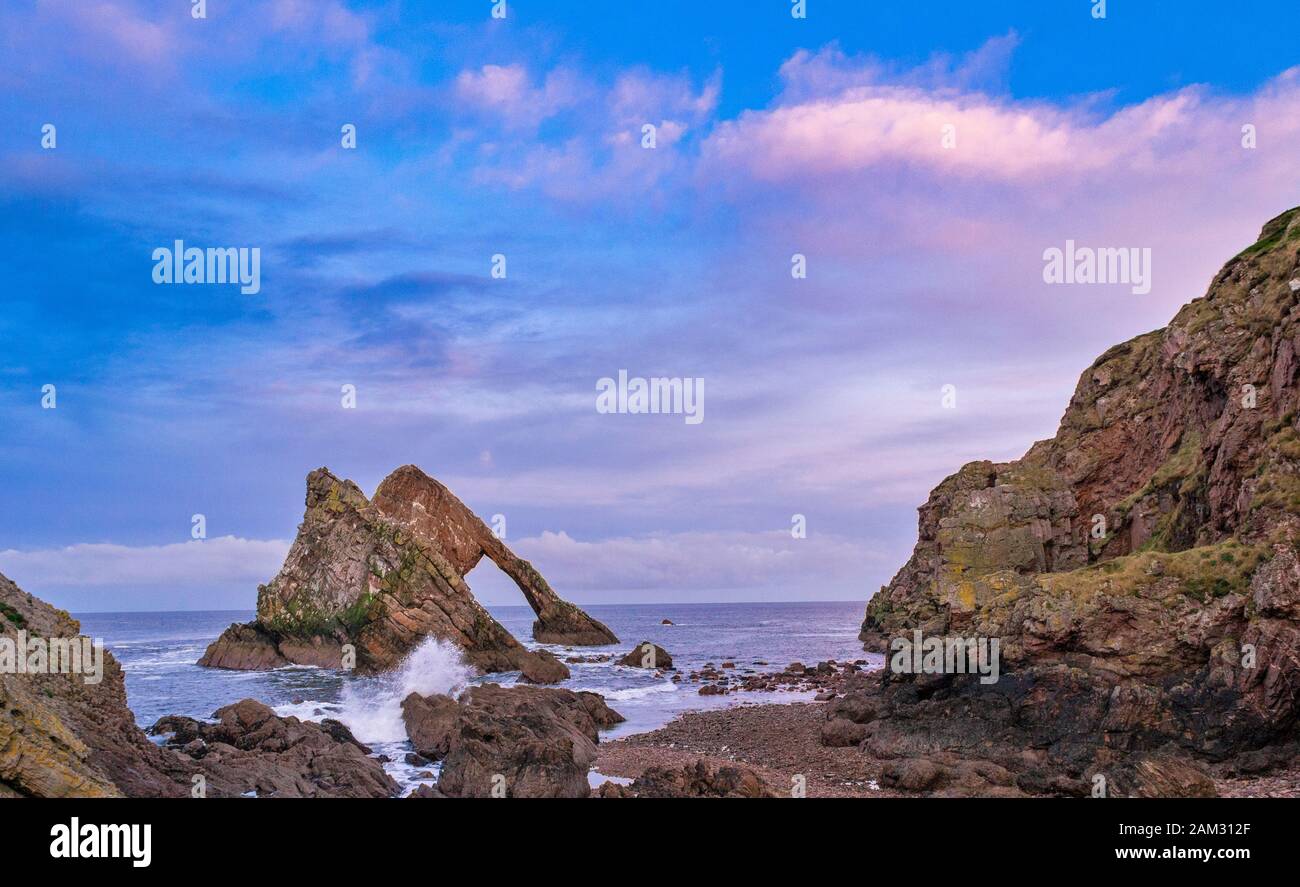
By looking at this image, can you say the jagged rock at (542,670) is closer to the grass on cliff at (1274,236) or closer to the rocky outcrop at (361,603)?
the rocky outcrop at (361,603)

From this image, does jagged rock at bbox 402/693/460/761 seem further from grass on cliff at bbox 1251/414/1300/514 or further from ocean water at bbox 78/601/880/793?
grass on cliff at bbox 1251/414/1300/514

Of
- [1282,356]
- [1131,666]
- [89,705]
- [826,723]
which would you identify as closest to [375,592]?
[826,723]

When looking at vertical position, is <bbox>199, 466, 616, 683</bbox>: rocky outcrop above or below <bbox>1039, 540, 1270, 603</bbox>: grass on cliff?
below

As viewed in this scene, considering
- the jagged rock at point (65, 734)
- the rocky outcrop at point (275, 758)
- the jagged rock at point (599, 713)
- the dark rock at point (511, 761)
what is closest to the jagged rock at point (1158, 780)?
the dark rock at point (511, 761)

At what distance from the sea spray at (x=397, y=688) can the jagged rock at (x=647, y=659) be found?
48.9 ft

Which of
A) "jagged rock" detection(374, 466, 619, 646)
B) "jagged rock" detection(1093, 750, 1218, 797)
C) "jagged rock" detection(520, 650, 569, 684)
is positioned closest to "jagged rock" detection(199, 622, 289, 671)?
"jagged rock" detection(374, 466, 619, 646)

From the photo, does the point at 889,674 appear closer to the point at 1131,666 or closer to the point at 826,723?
Answer: the point at 826,723

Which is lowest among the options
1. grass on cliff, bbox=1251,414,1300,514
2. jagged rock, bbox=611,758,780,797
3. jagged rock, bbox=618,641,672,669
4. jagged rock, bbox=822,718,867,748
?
jagged rock, bbox=618,641,672,669

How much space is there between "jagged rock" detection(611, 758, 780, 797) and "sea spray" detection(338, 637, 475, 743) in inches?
737

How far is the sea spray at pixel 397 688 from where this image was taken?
36875mm

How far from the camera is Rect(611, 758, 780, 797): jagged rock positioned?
706 inches

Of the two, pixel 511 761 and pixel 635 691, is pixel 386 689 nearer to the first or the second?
pixel 635 691
